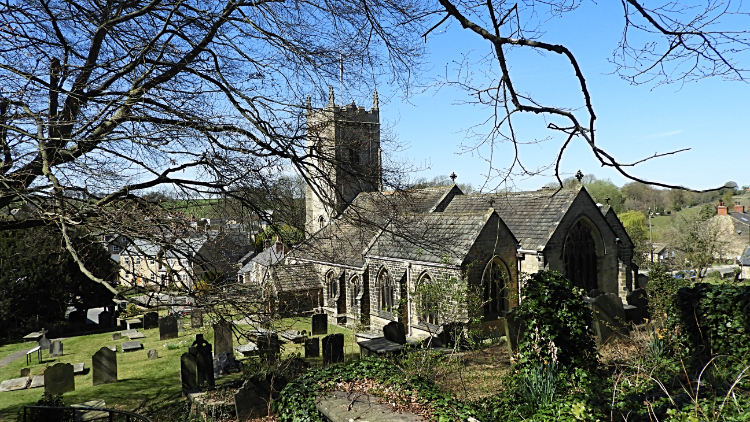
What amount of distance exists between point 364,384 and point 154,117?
5.03m

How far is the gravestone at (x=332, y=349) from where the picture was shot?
1523cm

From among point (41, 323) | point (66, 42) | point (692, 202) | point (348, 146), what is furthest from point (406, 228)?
point (692, 202)

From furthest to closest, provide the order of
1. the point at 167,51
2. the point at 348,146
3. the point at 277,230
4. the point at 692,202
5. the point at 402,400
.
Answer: the point at 692,202 < the point at 277,230 < the point at 348,146 < the point at 167,51 < the point at 402,400

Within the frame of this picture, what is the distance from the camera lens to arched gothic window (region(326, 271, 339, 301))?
86.7 ft

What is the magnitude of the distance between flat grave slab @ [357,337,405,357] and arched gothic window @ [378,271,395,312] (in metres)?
6.45

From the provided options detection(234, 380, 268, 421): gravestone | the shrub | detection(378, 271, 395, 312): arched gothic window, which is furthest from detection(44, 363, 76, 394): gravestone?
the shrub

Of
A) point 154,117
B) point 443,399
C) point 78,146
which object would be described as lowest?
point 443,399

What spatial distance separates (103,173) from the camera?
6.33 m

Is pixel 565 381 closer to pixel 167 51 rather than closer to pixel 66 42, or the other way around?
pixel 167 51

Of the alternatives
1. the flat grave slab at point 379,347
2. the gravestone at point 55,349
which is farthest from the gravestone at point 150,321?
the flat grave slab at point 379,347

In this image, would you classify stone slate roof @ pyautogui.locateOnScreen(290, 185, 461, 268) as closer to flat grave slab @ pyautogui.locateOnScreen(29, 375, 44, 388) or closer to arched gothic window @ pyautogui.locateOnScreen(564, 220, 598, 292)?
Result: flat grave slab @ pyautogui.locateOnScreen(29, 375, 44, 388)

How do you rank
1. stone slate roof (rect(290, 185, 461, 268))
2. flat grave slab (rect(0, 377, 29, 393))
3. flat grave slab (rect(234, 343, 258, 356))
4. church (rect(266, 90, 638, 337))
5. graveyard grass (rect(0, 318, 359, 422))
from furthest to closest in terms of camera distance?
flat grave slab (rect(234, 343, 258, 356)) < church (rect(266, 90, 638, 337)) < flat grave slab (rect(0, 377, 29, 393)) < graveyard grass (rect(0, 318, 359, 422)) < stone slate roof (rect(290, 185, 461, 268))

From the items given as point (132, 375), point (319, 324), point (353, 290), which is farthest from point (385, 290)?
point (132, 375)

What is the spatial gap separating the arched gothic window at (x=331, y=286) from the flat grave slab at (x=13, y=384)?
45.9 feet
